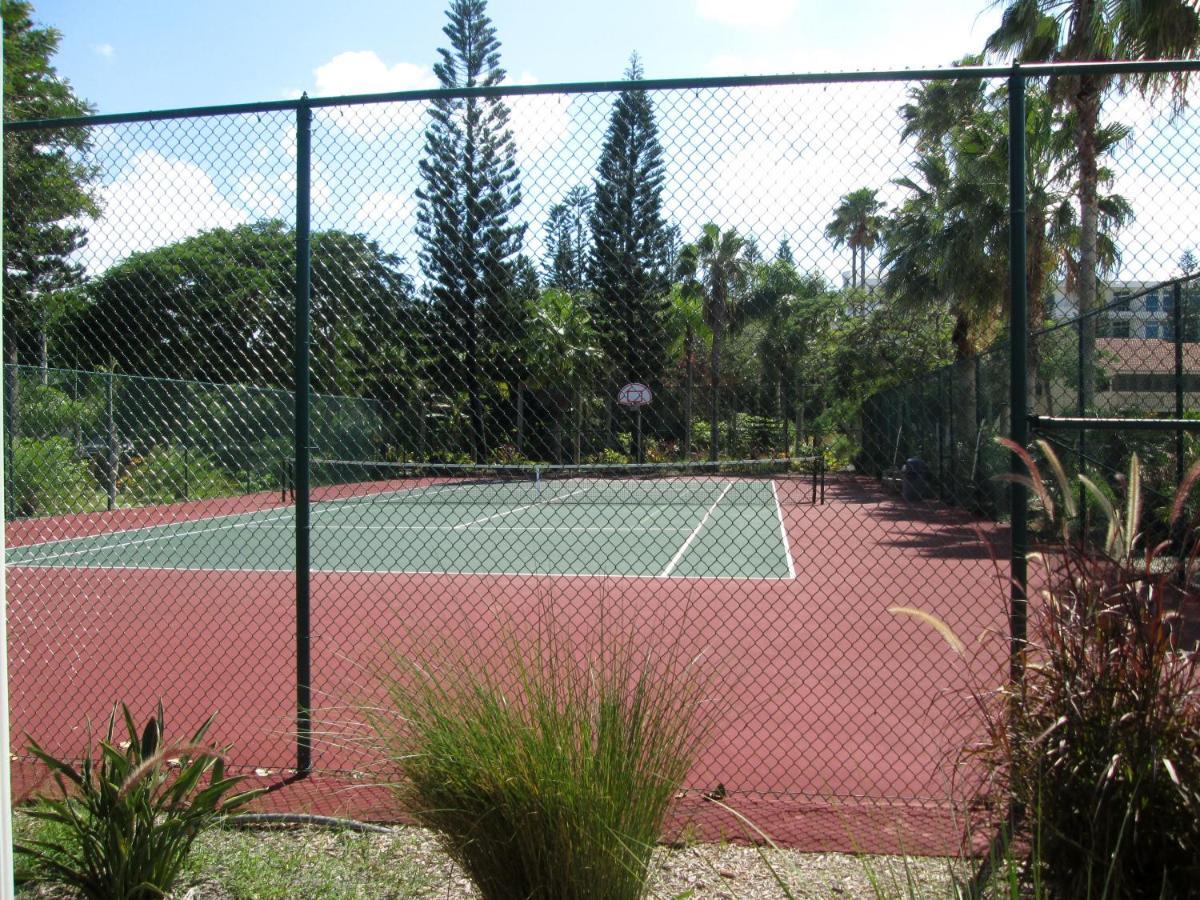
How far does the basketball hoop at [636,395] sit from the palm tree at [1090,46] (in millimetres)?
7567

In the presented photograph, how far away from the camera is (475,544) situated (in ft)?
49.2

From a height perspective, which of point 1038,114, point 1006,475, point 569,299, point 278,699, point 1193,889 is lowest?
point 278,699

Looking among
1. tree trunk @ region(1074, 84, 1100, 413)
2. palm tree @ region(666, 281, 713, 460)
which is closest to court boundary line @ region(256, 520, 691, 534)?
tree trunk @ region(1074, 84, 1100, 413)

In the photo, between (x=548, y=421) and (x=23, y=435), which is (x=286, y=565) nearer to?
(x=23, y=435)

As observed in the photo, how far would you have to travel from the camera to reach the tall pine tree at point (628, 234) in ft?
15.7

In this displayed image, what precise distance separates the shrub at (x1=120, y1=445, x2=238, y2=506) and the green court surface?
0.73 metres

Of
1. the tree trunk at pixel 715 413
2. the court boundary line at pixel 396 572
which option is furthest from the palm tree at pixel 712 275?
the court boundary line at pixel 396 572

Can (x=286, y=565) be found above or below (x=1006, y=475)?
below

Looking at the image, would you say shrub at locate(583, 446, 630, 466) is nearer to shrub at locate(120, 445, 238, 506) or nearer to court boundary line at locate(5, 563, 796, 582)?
court boundary line at locate(5, 563, 796, 582)

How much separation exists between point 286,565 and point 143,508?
496 centimetres

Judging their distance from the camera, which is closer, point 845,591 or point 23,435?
point 845,591

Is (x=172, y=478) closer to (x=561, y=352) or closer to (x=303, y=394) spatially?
(x=561, y=352)

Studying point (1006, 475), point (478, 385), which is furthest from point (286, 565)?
point (1006, 475)

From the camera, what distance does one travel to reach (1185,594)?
8.77 ft
